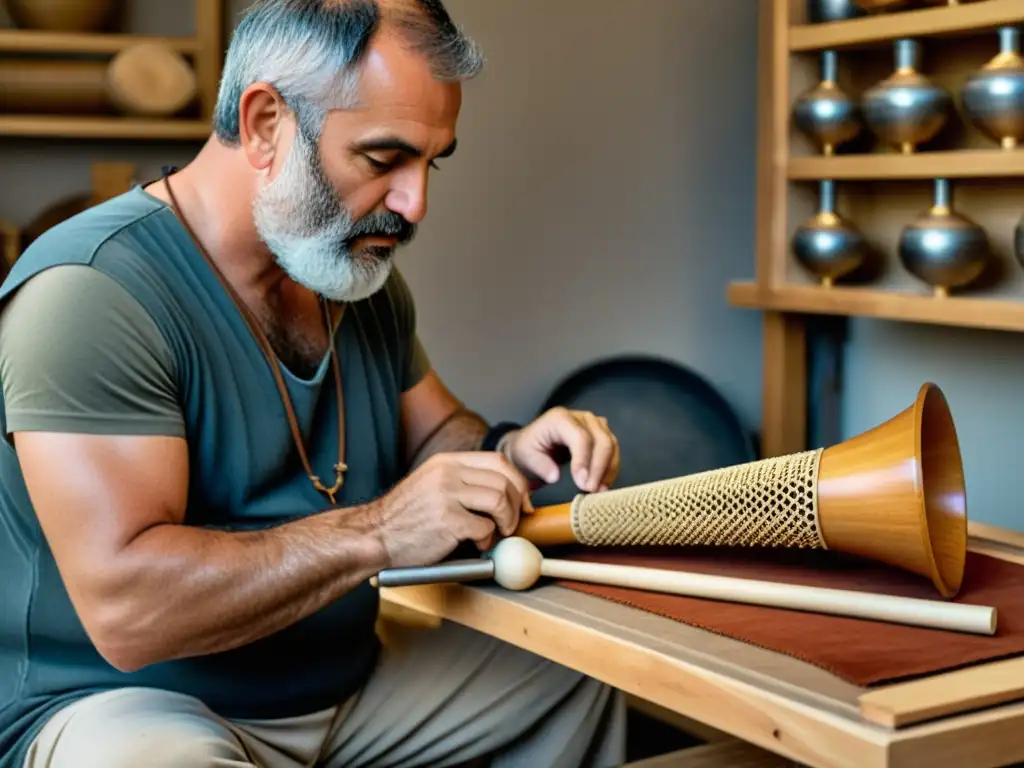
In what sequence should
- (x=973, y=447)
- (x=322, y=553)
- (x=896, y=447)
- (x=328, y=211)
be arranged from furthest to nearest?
(x=973, y=447) → (x=328, y=211) → (x=322, y=553) → (x=896, y=447)

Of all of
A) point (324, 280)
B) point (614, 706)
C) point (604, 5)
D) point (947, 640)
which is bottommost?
point (614, 706)

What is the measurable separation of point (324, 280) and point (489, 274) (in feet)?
4.85

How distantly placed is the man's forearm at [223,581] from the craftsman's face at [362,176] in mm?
384

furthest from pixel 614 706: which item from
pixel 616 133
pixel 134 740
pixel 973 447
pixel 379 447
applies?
pixel 616 133

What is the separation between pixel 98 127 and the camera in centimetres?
314

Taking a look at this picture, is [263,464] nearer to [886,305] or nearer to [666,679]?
[666,679]

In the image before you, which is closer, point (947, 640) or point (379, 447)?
point (947, 640)

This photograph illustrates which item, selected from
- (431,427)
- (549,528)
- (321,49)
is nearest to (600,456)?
(549,528)

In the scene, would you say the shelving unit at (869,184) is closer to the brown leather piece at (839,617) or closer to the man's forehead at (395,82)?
the brown leather piece at (839,617)

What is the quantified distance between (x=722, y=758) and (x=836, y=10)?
1.63 m

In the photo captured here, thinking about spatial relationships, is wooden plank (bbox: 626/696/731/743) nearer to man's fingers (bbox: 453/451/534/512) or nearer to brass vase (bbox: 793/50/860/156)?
brass vase (bbox: 793/50/860/156)

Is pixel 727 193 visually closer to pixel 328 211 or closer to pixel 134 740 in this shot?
pixel 328 211

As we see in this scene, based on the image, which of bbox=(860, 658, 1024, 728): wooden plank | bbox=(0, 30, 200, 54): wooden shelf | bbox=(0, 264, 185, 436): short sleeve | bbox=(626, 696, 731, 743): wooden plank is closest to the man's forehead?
bbox=(0, 264, 185, 436): short sleeve

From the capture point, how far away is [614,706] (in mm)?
2164
